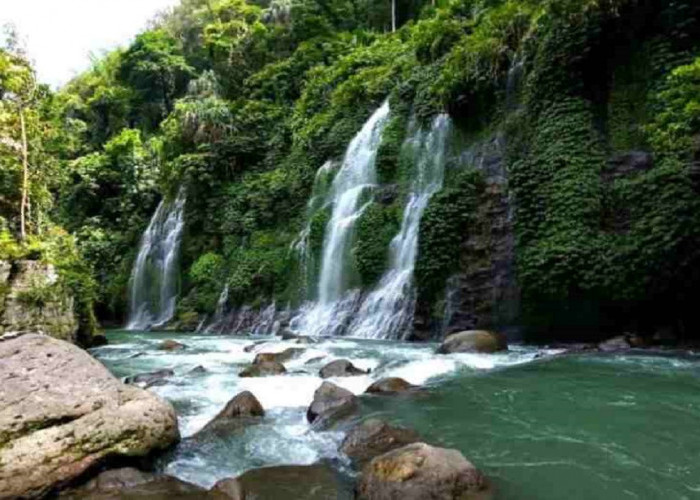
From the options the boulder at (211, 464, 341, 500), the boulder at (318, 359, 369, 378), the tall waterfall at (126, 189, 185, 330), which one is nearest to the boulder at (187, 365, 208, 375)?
the boulder at (318, 359, 369, 378)

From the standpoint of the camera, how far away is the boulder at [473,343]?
12.7 meters

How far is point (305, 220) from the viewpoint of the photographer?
24.4m

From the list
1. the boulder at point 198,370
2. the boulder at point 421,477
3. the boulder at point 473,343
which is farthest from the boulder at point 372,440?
the boulder at point 473,343

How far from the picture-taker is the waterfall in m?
16.9

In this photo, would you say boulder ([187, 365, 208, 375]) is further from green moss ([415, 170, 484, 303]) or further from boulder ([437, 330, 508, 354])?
green moss ([415, 170, 484, 303])

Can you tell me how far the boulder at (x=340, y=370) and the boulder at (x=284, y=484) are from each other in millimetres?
4443

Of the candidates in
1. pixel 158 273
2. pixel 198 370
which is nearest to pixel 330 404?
pixel 198 370

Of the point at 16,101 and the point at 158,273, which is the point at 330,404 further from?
the point at 158,273

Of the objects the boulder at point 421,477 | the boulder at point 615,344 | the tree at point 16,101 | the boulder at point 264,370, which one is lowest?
the boulder at point 421,477

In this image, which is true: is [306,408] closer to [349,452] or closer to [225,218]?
[349,452]

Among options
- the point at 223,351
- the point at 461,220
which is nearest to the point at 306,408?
the point at 223,351

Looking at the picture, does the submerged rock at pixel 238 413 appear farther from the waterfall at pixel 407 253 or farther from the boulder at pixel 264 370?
the waterfall at pixel 407 253

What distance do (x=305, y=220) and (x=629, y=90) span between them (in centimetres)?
1283

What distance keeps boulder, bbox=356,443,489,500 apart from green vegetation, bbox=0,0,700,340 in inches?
308
